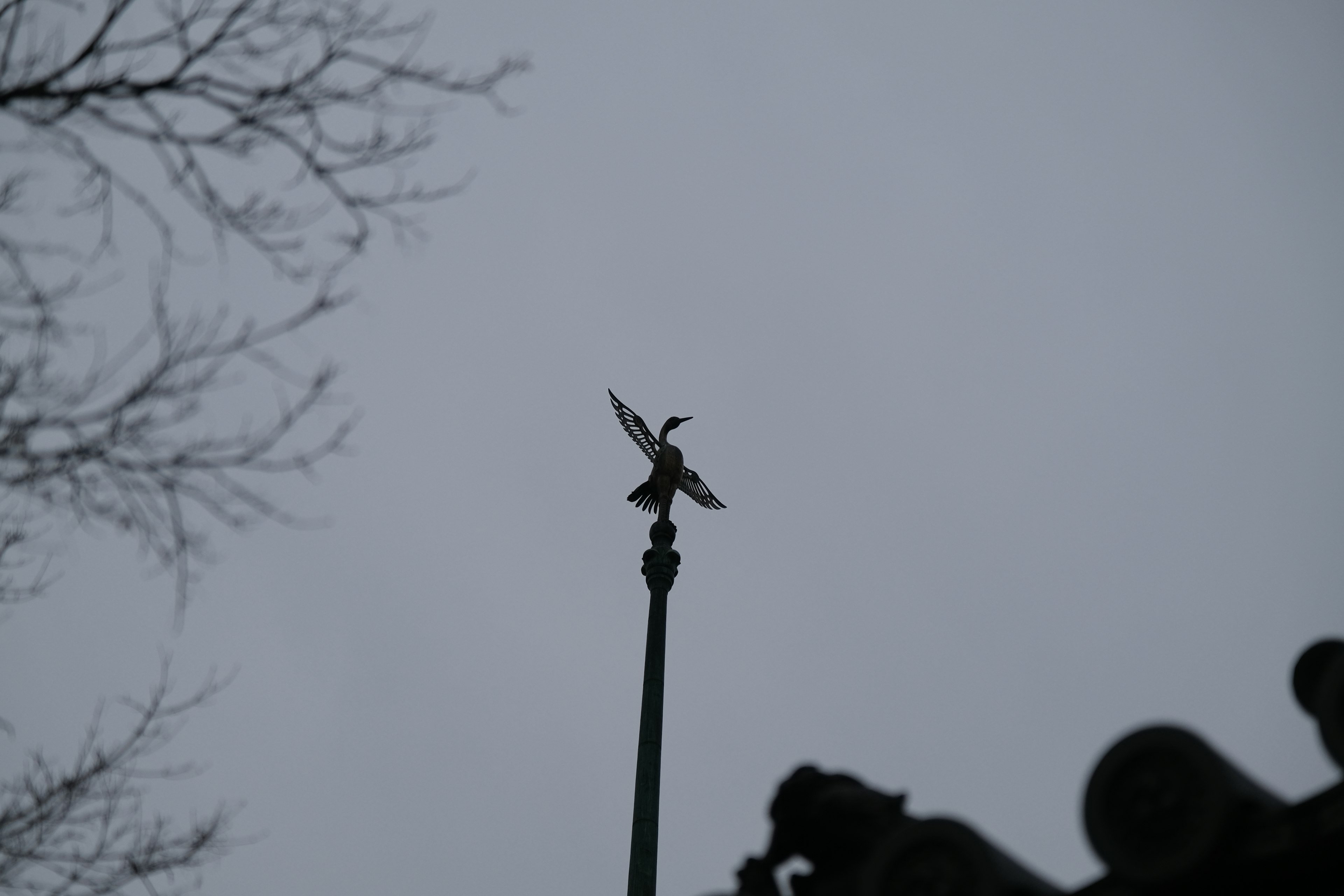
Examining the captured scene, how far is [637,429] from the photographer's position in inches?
632

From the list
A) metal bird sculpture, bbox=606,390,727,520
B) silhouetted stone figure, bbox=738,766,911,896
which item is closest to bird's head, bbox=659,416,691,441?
metal bird sculpture, bbox=606,390,727,520

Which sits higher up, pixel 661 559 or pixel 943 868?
pixel 661 559

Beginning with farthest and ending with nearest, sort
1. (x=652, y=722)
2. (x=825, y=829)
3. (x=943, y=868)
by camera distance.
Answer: (x=652, y=722)
(x=825, y=829)
(x=943, y=868)

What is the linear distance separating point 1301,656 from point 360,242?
5899mm

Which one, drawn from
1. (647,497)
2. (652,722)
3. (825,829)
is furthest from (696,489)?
(825,829)

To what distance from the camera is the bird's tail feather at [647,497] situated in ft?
48.0

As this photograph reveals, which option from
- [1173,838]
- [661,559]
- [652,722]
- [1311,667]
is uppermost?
[661,559]

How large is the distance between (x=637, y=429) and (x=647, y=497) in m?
1.60

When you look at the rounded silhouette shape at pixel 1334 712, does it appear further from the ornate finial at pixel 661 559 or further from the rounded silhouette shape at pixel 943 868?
the ornate finial at pixel 661 559

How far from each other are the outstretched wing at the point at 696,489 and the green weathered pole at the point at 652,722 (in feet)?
2.65

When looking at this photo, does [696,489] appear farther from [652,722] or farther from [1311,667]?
[1311,667]

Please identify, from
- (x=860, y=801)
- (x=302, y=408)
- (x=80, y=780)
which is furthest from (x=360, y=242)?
(x=80, y=780)

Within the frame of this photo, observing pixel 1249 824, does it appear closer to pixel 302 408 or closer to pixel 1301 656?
pixel 1301 656

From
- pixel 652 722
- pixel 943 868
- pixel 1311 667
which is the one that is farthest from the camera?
pixel 652 722
